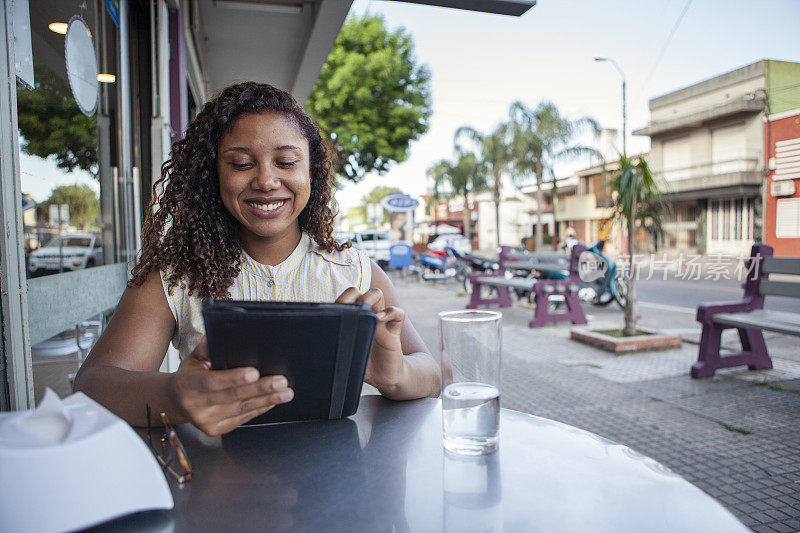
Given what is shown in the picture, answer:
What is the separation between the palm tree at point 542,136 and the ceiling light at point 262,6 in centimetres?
1525

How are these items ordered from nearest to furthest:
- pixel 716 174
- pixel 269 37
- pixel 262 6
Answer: pixel 262 6, pixel 269 37, pixel 716 174

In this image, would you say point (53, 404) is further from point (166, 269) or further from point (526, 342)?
point (526, 342)

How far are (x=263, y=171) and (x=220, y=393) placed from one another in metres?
0.72

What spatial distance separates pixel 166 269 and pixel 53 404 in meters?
0.82

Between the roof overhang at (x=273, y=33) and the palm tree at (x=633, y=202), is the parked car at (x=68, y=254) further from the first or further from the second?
the palm tree at (x=633, y=202)

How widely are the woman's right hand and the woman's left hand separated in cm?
22

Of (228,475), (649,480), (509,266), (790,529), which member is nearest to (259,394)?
(228,475)

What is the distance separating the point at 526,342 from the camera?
6289mm

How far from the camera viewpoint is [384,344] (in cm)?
110

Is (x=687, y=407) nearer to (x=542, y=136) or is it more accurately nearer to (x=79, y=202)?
(x=79, y=202)

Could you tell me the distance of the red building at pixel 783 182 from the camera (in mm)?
9430

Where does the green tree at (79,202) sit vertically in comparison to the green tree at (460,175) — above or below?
below

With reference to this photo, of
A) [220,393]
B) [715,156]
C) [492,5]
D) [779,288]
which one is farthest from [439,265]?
[715,156]

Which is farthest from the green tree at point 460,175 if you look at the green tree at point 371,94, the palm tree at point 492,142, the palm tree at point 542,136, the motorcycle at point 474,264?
the motorcycle at point 474,264
